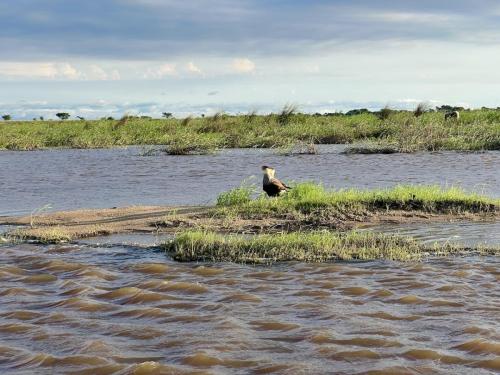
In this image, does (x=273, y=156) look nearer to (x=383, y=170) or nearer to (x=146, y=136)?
(x=383, y=170)

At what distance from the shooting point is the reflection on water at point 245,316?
5.57 m

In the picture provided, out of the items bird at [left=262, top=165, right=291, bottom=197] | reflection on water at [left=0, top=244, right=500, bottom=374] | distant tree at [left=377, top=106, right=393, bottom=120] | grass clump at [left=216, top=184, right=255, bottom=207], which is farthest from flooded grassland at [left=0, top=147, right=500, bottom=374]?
distant tree at [left=377, top=106, right=393, bottom=120]

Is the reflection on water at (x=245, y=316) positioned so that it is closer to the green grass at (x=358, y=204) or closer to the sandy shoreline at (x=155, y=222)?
the sandy shoreline at (x=155, y=222)

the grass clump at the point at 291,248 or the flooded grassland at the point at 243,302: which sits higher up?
the grass clump at the point at 291,248

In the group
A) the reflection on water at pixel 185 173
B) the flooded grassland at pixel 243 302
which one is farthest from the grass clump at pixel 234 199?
the reflection on water at pixel 185 173

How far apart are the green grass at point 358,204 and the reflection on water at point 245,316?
294cm

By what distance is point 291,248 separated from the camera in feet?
29.7

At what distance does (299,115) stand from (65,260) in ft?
91.3

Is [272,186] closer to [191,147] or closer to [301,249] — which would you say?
[301,249]

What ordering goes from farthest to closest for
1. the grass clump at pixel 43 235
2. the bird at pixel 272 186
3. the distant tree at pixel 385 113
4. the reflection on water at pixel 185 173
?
the distant tree at pixel 385 113
the reflection on water at pixel 185 173
the bird at pixel 272 186
the grass clump at pixel 43 235

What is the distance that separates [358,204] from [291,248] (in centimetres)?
321

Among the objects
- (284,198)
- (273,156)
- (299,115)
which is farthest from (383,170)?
(299,115)

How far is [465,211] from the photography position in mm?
11875

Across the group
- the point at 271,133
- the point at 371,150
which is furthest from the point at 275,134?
the point at 371,150
